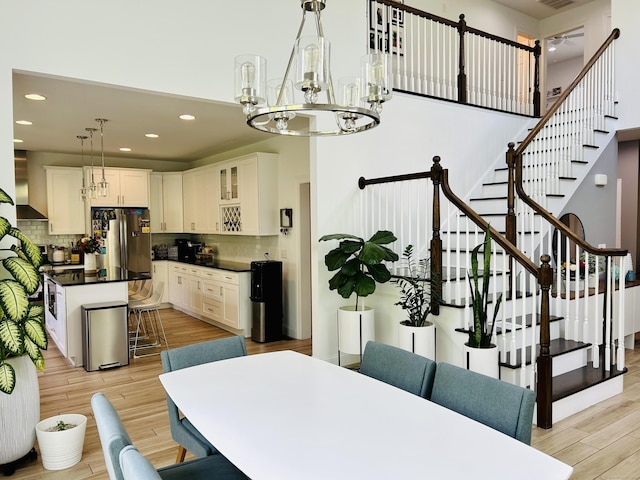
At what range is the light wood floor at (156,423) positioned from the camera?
2.95 m

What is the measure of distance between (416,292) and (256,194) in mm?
3142

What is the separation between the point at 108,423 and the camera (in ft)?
5.42

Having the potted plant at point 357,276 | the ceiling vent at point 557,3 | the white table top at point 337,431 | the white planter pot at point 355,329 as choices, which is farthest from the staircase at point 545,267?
the ceiling vent at point 557,3

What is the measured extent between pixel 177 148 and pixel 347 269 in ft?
14.1

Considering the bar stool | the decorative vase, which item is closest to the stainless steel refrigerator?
the bar stool

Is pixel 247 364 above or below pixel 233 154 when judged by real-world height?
below

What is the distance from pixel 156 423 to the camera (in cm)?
363

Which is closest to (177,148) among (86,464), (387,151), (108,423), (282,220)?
(282,220)

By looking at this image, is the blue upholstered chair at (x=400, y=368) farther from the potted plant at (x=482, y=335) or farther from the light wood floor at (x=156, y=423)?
the light wood floor at (x=156, y=423)

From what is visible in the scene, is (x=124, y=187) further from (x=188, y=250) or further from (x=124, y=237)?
(x=188, y=250)

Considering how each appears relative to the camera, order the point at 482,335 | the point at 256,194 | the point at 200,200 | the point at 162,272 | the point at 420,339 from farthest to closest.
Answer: the point at 162,272, the point at 200,200, the point at 256,194, the point at 420,339, the point at 482,335

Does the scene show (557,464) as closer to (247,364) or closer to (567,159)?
(247,364)

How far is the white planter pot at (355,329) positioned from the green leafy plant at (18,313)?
8.12ft

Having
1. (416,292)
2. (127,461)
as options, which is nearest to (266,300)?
(416,292)
